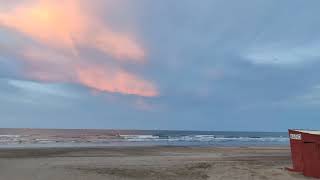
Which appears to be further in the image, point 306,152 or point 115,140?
point 115,140

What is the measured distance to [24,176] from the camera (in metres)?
15.9

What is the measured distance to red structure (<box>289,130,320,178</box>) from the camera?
15.5 m

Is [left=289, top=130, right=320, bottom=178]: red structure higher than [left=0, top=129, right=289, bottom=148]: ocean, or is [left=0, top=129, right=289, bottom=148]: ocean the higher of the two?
[left=0, top=129, right=289, bottom=148]: ocean

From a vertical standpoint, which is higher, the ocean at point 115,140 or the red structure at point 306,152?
the ocean at point 115,140

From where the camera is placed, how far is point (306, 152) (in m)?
16.0

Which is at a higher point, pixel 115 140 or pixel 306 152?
pixel 115 140

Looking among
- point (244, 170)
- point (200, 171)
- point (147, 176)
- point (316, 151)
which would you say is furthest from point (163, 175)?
point (316, 151)

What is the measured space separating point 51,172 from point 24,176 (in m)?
1.48

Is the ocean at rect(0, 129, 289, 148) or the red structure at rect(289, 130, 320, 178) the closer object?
the red structure at rect(289, 130, 320, 178)

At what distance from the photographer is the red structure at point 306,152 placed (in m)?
15.5

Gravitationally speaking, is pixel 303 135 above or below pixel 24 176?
above

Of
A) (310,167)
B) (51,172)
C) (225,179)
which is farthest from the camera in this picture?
(51,172)

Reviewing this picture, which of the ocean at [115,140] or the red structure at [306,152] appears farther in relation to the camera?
the ocean at [115,140]

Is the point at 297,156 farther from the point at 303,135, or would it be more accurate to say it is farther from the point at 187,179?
the point at 187,179
